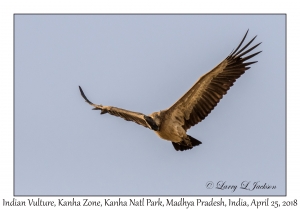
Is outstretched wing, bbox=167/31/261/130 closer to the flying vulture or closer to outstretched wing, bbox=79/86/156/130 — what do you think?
the flying vulture

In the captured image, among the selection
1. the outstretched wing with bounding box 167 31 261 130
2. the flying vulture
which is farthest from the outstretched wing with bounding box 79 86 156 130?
the outstretched wing with bounding box 167 31 261 130

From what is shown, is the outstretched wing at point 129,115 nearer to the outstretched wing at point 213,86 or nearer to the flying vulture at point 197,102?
the flying vulture at point 197,102

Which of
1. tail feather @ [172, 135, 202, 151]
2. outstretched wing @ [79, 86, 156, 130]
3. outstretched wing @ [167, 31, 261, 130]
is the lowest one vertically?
tail feather @ [172, 135, 202, 151]

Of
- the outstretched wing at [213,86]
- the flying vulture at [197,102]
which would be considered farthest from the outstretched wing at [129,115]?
the outstretched wing at [213,86]
